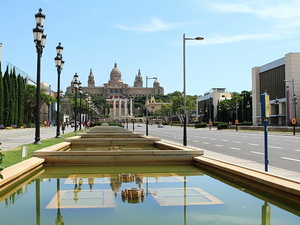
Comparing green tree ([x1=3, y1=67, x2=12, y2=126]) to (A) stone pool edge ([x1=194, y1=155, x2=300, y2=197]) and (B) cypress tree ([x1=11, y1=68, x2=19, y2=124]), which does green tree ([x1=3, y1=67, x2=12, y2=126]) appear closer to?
(B) cypress tree ([x1=11, y1=68, x2=19, y2=124])

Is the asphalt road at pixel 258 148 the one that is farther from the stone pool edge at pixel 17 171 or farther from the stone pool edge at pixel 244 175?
the stone pool edge at pixel 17 171

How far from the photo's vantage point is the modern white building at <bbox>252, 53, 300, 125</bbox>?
90.9 m

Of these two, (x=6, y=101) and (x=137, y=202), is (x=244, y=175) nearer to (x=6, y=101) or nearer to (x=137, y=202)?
(x=137, y=202)

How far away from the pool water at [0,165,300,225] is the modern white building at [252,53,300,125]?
75.2m

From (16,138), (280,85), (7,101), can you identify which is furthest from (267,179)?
(280,85)

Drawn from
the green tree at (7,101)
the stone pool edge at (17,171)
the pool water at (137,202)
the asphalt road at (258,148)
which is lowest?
the asphalt road at (258,148)

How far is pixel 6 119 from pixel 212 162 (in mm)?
71661

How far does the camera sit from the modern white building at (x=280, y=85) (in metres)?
90.9

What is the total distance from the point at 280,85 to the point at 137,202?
3829 inches

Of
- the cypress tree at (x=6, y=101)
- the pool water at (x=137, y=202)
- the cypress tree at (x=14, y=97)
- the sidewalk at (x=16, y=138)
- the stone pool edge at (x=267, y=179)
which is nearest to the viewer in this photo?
the pool water at (x=137, y=202)

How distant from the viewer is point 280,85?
322 ft

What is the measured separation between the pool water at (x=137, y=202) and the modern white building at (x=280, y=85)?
75246mm

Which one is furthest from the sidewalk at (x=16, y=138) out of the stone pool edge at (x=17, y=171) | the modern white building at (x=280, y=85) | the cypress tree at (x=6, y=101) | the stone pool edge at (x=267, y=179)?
the modern white building at (x=280, y=85)

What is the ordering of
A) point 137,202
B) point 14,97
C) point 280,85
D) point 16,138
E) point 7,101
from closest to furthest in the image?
point 137,202
point 16,138
point 7,101
point 14,97
point 280,85
